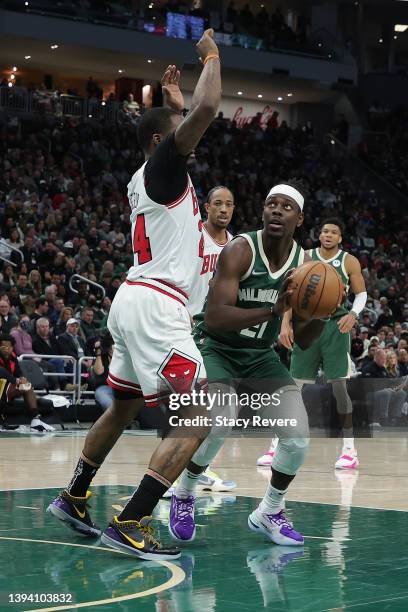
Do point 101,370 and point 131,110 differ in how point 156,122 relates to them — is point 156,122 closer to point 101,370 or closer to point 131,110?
point 101,370

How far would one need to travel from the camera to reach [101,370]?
15047mm

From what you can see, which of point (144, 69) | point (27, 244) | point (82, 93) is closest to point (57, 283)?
point (27, 244)

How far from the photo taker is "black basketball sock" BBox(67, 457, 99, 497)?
574cm

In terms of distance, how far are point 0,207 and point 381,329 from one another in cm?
780

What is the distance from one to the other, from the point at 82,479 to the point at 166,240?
4.67 ft

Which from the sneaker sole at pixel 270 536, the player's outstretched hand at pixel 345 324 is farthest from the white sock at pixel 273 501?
the player's outstretched hand at pixel 345 324

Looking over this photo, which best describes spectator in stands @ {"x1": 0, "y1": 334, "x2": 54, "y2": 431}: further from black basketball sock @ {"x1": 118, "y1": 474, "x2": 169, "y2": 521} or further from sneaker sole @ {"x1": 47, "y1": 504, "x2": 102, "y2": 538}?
black basketball sock @ {"x1": 118, "y1": 474, "x2": 169, "y2": 521}

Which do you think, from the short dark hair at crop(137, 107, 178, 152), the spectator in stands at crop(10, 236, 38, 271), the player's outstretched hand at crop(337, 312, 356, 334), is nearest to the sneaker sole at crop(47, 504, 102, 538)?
the short dark hair at crop(137, 107, 178, 152)

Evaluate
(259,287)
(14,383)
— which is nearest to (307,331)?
(259,287)

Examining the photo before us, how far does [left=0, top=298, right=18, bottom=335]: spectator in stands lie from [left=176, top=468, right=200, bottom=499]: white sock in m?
9.54

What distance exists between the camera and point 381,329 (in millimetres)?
20344

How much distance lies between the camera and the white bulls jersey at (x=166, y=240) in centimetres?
533

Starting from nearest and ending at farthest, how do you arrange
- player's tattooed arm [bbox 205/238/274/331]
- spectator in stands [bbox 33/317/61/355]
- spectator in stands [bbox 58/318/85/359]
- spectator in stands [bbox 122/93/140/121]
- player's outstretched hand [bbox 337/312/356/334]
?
player's tattooed arm [bbox 205/238/274/331], player's outstretched hand [bbox 337/312/356/334], spectator in stands [bbox 33/317/61/355], spectator in stands [bbox 58/318/85/359], spectator in stands [bbox 122/93/140/121]

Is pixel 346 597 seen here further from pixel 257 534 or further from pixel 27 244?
pixel 27 244
